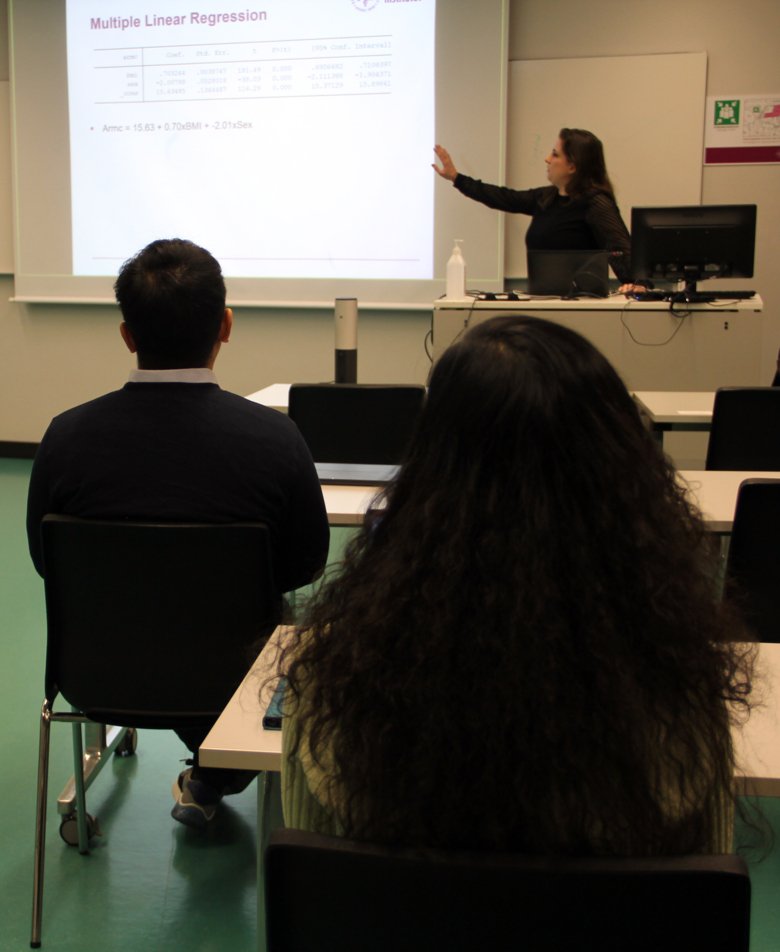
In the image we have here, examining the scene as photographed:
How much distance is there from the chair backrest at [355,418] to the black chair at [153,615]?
1.14 metres

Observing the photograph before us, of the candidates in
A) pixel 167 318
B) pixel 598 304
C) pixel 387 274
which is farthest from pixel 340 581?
pixel 387 274

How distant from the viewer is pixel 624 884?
70 cm

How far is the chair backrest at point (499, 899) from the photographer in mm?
706

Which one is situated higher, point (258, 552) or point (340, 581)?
point (340, 581)

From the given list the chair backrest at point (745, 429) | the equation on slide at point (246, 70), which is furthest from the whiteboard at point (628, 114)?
the chair backrest at point (745, 429)

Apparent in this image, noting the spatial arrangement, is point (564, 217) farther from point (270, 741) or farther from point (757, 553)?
point (270, 741)

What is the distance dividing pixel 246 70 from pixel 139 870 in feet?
14.3

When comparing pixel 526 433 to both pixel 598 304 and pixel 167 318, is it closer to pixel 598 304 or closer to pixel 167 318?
pixel 167 318

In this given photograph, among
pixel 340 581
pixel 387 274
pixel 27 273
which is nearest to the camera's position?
pixel 340 581

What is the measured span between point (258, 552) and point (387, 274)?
12.9 ft

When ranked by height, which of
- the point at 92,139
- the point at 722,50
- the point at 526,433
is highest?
the point at 722,50

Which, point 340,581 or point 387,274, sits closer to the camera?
point 340,581

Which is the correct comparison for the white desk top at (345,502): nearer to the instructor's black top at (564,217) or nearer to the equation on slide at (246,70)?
the instructor's black top at (564,217)

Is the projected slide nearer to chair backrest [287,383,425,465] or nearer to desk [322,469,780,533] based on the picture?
chair backrest [287,383,425,465]
